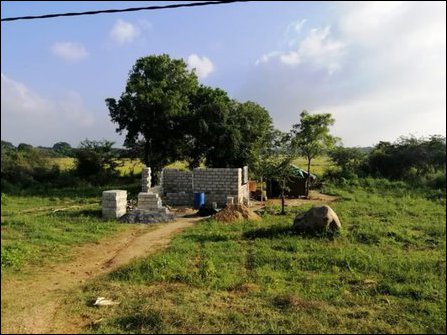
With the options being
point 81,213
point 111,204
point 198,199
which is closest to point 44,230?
point 111,204

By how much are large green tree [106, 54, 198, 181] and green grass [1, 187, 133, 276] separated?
670 cm

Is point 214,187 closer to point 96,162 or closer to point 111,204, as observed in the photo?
point 111,204

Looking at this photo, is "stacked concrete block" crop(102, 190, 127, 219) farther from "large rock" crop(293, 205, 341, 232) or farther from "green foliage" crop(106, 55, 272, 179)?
"green foliage" crop(106, 55, 272, 179)

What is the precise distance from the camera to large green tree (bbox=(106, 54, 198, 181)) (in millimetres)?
24672

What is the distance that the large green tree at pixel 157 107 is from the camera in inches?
971

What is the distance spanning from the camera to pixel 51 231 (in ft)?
39.4

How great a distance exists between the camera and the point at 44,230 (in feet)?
39.7

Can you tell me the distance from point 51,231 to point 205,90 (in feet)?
54.9

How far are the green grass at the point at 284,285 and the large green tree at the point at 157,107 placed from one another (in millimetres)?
13798

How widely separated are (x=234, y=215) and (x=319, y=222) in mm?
3779

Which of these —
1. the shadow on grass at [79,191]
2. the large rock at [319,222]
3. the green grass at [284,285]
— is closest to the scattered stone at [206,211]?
the green grass at [284,285]

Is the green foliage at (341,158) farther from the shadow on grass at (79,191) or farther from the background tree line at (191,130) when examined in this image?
the shadow on grass at (79,191)

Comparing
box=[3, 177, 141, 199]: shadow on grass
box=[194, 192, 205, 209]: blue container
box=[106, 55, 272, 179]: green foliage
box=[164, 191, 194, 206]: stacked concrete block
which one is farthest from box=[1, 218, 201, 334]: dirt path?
box=[106, 55, 272, 179]: green foliage

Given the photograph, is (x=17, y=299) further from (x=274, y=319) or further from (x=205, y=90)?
(x=205, y=90)
